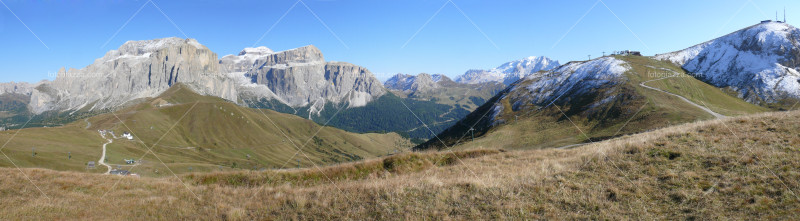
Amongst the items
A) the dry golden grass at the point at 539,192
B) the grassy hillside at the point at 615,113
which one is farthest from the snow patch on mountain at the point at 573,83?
the dry golden grass at the point at 539,192

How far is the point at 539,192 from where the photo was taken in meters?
11.7

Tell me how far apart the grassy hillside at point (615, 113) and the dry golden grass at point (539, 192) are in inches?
2433

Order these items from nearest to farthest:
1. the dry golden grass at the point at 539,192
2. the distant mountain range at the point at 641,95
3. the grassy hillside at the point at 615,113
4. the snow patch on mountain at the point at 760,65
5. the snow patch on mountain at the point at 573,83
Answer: the dry golden grass at the point at 539,192 < the grassy hillside at the point at 615,113 < the distant mountain range at the point at 641,95 < the snow patch on mountain at the point at 760,65 < the snow patch on mountain at the point at 573,83

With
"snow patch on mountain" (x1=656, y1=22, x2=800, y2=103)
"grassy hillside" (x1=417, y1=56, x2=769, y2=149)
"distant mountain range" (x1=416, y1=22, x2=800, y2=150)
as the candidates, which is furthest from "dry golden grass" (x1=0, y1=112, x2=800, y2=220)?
"snow patch on mountain" (x1=656, y1=22, x2=800, y2=103)

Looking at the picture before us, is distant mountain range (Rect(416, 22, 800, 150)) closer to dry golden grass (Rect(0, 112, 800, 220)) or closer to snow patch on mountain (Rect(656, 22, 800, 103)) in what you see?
snow patch on mountain (Rect(656, 22, 800, 103))

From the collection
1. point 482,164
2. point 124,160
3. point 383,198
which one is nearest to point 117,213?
point 383,198

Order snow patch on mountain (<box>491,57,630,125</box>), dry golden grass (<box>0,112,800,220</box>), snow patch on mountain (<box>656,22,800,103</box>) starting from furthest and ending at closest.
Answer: snow patch on mountain (<box>491,57,630,125</box>) < snow patch on mountain (<box>656,22,800,103</box>) < dry golden grass (<box>0,112,800,220</box>)

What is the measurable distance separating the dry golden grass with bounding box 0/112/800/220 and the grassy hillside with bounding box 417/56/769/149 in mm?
61798

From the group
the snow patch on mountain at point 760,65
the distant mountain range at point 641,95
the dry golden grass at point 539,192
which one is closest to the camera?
the dry golden grass at point 539,192

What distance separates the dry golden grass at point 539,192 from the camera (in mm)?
10148

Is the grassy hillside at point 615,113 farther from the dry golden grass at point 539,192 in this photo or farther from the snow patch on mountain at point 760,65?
the dry golden grass at point 539,192

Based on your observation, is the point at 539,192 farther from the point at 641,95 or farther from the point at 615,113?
the point at 641,95

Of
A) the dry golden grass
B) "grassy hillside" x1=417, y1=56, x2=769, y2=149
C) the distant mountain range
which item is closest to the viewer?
the dry golden grass

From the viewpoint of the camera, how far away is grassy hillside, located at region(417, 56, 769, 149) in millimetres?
86125
